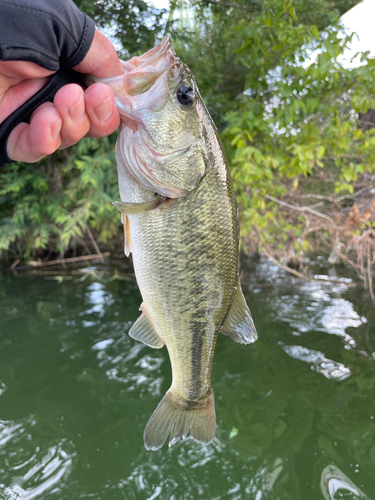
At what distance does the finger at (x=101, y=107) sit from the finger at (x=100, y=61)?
0.35 feet

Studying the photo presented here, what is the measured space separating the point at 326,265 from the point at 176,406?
286 inches

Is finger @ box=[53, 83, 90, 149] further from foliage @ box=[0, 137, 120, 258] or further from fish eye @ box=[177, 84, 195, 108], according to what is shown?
foliage @ box=[0, 137, 120, 258]

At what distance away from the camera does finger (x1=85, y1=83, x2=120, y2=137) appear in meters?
1.27

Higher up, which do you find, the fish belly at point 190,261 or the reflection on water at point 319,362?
the fish belly at point 190,261

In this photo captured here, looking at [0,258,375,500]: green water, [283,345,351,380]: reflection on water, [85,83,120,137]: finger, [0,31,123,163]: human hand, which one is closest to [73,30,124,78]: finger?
Result: [0,31,123,163]: human hand

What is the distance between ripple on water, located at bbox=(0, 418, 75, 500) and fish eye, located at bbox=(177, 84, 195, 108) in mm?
2732

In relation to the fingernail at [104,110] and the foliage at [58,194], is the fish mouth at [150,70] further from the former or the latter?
the foliage at [58,194]

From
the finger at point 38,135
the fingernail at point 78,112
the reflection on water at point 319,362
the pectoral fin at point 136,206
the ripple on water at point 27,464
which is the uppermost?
the fingernail at point 78,112

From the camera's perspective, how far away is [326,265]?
806 cm

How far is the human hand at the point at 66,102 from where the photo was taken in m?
1.28

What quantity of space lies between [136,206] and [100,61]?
1.99 ft

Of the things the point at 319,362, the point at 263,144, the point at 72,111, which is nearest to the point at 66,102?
the point at 72,111

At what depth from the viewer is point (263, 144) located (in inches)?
211

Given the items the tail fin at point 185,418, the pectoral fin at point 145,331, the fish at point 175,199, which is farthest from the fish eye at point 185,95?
the tail fin at point 185,418
